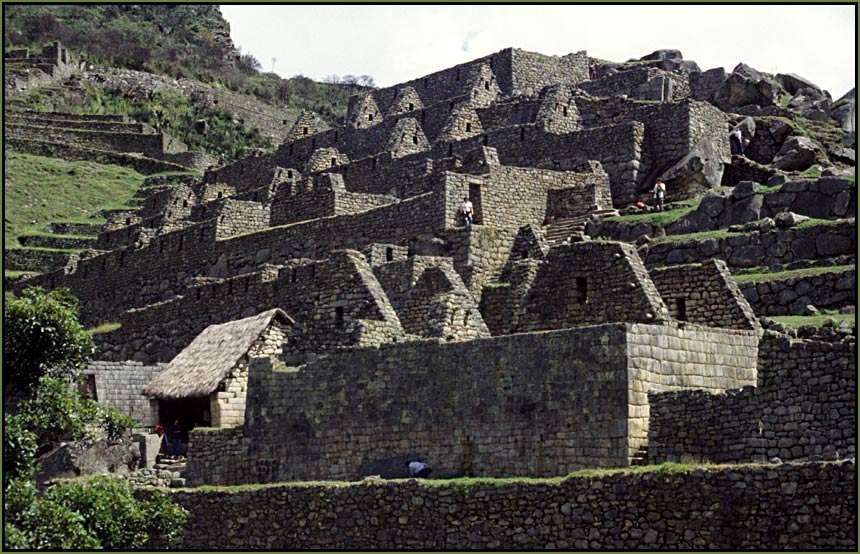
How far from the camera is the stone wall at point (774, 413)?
2134 cm

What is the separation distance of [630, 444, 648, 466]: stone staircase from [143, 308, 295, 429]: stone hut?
10.3 meters

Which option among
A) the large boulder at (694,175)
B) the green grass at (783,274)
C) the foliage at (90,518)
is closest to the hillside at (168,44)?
the large boulder at (694,175)

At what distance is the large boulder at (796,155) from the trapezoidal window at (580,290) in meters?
10.7

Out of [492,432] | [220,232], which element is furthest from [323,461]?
[220,232]

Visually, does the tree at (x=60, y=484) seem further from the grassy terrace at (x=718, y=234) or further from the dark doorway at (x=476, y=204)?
the dark doorway at (x=476, y=204)

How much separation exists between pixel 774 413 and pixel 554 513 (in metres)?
3.23

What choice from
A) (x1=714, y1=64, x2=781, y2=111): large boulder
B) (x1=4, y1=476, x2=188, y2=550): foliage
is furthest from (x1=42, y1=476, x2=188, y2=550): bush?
(x1=714, y1=64, x2=781, y2=111): large boulder

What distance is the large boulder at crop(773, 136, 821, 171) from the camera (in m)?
36.9

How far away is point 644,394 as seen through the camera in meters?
23.7

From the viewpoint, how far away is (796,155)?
37.1 m

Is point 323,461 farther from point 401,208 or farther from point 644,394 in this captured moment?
point 401,208

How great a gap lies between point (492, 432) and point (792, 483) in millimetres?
6459

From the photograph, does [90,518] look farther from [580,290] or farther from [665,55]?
[665,55]

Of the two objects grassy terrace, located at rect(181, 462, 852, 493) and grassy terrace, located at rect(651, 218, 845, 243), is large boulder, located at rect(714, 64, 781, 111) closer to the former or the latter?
grassy terrace, located at rect(651, 218, 845, 243)
